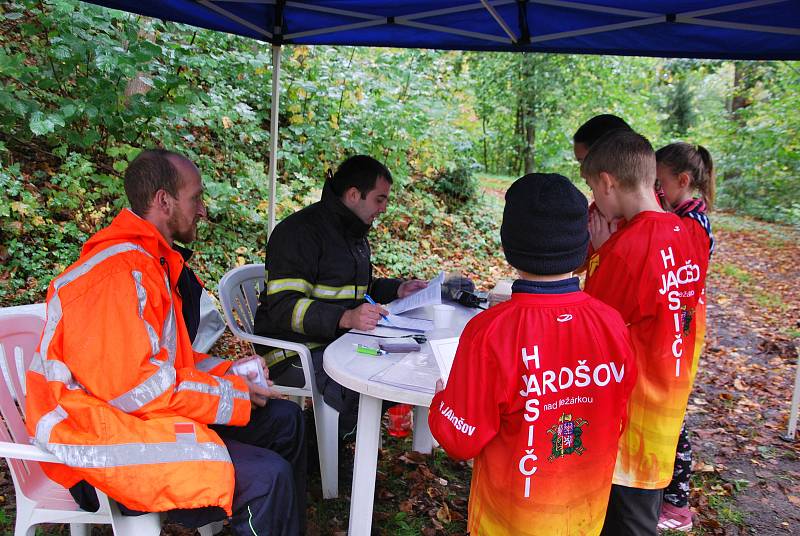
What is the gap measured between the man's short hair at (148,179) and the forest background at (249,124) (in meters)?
2.84

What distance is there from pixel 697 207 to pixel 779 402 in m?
3.17

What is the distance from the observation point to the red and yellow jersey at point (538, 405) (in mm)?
1325

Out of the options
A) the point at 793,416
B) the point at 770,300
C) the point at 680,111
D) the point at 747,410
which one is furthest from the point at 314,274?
the point at 680,111

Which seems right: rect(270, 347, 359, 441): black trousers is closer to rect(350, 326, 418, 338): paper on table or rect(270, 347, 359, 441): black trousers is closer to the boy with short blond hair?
rect(350, 326, 418, 338): paper on table

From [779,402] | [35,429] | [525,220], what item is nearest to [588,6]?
[525,220]

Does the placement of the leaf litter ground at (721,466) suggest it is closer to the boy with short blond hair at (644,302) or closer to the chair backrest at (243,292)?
the chair backrest at (243,292)

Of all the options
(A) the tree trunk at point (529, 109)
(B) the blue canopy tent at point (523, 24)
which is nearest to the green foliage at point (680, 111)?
(A) the tree trunk at point (529, 109)

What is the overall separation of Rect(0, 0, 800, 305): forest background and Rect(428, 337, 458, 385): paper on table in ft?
11.7

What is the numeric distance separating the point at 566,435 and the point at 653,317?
66 cm

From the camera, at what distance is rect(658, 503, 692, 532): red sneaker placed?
9.39 feet

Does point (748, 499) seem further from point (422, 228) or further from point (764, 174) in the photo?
point (764, 174)

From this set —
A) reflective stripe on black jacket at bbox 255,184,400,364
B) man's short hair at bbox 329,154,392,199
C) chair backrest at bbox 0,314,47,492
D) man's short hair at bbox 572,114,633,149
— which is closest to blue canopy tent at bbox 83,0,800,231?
man's short hair at bbox 572,114,633,149

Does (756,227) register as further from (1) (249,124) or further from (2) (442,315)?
(2) (442,315)

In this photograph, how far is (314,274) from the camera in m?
2.88
